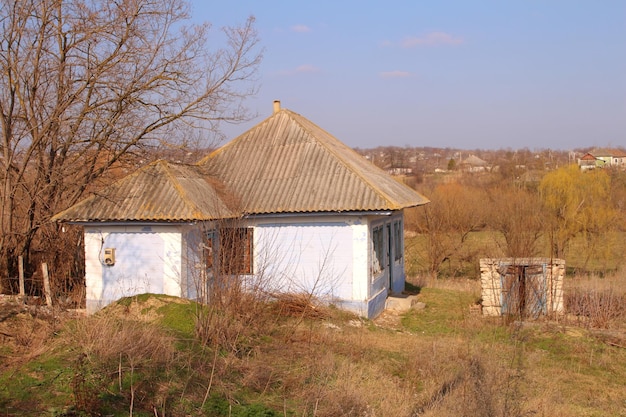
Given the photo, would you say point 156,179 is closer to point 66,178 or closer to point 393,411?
point 66,178

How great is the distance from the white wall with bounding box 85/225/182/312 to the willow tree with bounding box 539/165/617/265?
898 inches

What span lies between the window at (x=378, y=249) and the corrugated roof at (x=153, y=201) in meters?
4.09

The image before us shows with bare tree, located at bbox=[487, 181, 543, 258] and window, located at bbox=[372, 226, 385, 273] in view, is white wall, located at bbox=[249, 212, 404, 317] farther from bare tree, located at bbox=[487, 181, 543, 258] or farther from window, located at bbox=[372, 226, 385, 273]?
bare tree, located at bbox=[487, 181, 543, 258]

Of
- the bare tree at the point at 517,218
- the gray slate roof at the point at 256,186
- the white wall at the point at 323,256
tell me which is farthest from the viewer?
the bare tree at the point at 517,218

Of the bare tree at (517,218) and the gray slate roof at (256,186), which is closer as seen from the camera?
the gray slate roof at (256,186)

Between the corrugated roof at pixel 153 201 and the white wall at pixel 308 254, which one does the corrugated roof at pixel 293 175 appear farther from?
the corrugated roof at pixel 153 201

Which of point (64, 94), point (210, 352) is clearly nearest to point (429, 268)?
point (64, 94)

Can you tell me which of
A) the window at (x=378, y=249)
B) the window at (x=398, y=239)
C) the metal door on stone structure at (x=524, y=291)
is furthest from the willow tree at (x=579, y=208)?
the window at (x=378, y=249)

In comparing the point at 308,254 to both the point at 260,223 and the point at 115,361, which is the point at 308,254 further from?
the point at 115,361

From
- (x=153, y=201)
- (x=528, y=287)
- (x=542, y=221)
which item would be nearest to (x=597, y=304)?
(x=528, y=287)

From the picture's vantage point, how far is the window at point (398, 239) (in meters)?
19.0

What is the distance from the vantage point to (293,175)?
54.0 ft

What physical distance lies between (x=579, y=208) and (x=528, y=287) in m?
17.9

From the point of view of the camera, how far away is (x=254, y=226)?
1583 centimetres
